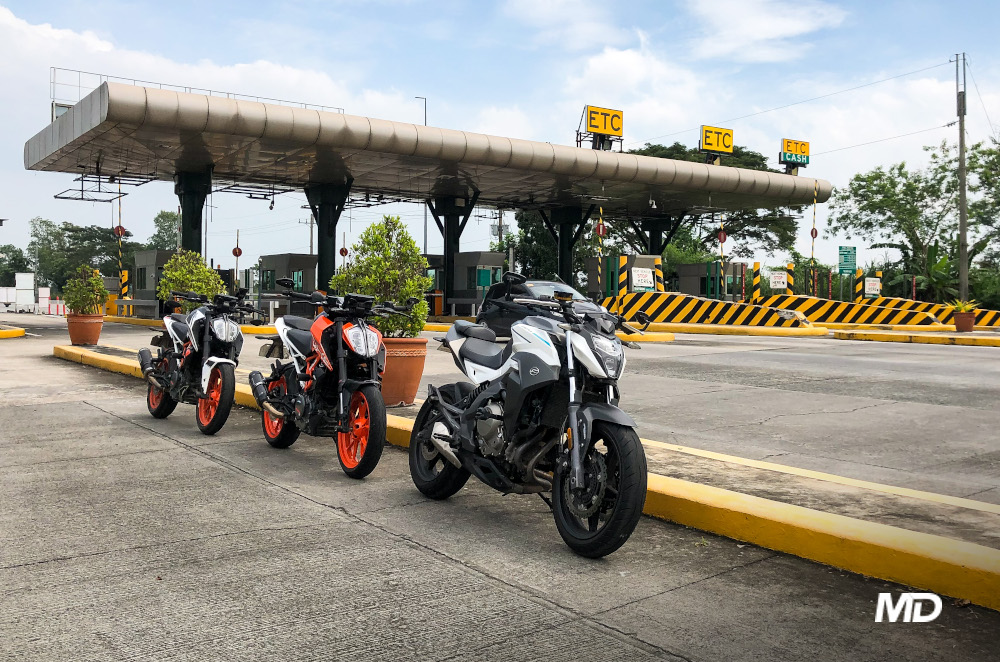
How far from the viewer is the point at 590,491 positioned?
168 inches

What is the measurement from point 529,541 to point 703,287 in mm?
31108

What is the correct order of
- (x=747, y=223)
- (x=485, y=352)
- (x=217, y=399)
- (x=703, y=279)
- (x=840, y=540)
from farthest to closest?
1. (x=747, y=223)
2. (x=703, y=279)
3. (x=217, y=399)
4. (x=485, y=352)
5. (x=840, y=540)

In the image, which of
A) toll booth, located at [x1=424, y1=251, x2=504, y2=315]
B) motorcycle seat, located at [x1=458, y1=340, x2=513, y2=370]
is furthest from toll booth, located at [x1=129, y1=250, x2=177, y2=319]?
motorcycle seat, located at [x1=458, y1=340, x2=513, y2=370]

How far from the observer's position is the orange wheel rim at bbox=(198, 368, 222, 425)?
24.7 feet

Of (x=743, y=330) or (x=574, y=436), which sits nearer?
(x=574, y=436)

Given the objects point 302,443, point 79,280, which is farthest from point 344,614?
point 79,280

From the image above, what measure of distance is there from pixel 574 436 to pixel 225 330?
451 cm

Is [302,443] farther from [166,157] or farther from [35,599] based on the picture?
[166,157]

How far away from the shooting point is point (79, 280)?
1773cm

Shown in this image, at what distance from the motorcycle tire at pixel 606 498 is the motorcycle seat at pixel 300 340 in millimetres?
2810

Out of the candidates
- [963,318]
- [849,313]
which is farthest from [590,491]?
[849,313]

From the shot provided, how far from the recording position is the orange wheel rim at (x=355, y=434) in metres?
Result: 5.99

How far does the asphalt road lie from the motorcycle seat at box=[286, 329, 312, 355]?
3.12 ft

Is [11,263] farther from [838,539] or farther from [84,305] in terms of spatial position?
[838,539]
